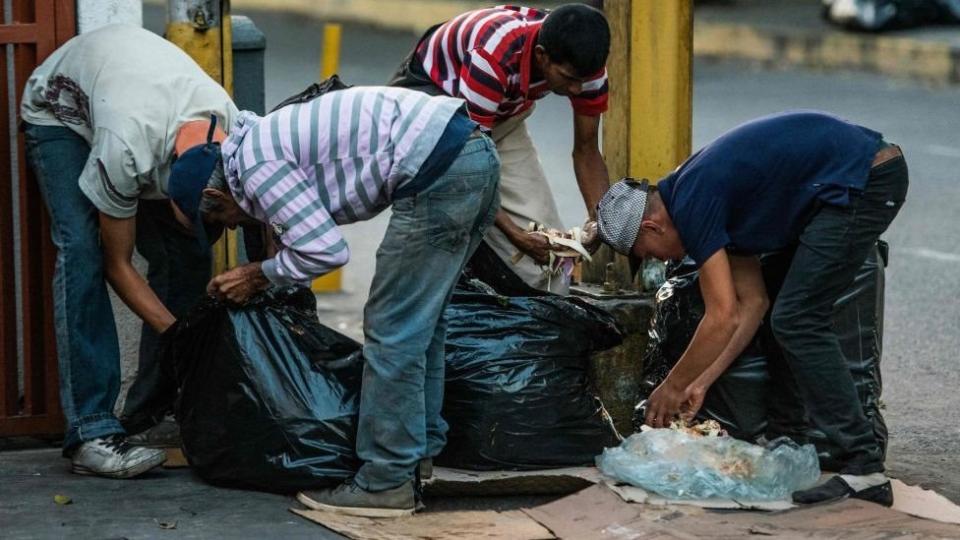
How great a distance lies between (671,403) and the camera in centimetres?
482

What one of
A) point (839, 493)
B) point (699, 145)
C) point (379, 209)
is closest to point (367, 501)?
point (379, 209)

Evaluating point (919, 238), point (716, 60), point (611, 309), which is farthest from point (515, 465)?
point (716, 60)

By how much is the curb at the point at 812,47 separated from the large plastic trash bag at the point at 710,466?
9887 millimetres

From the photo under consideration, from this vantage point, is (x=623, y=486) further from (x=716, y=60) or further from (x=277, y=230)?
(x=716, y=60)

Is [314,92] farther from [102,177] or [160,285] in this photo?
[160,285]

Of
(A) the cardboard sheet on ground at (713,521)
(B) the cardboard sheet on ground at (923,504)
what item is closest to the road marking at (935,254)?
(B) the cardboard sheet on ground at (923,504)

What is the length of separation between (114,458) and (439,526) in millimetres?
984

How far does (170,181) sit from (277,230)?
33 cm

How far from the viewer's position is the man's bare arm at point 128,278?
468 cm

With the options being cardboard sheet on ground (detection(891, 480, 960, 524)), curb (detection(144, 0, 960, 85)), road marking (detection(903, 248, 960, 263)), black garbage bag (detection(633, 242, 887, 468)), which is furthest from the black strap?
curb (detection(144, 0, 960, 85))

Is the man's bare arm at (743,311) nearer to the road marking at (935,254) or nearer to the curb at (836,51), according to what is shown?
the road marking at (935,254)

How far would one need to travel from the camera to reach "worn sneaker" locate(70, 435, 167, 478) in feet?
15.6

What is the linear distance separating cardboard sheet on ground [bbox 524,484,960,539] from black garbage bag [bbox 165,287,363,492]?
600 mm

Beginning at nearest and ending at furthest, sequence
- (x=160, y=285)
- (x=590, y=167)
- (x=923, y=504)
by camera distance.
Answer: (x=923, y=504), (x=160, y=285), (x=590, y=167)
